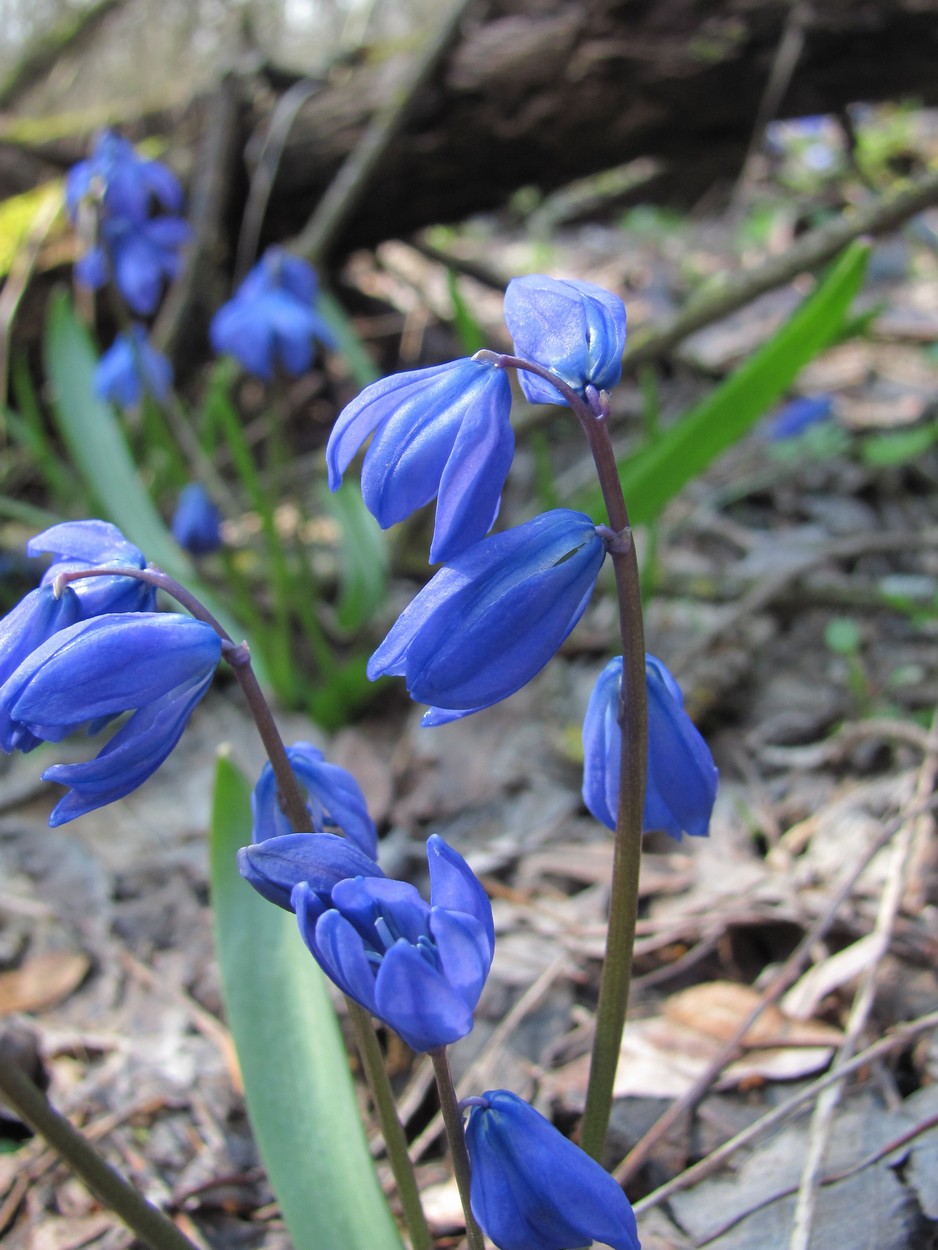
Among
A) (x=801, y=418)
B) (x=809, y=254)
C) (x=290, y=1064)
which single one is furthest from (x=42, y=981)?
(x=801, y=418)

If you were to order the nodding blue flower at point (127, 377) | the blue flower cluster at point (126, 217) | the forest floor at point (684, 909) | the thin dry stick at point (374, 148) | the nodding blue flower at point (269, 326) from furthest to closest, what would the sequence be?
the thin dry stick at point (374, 148) < the nodding blue flower at point (127, 377) < the blue flower cluster at point (126, 217) < the nodding blue flower at point (269, 326) < the forest floor at point (684, 909)

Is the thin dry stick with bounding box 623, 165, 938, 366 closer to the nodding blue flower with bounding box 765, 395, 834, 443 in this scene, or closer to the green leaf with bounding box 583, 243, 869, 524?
the nodding blue flower with bounding box 765, 395, 834, 443

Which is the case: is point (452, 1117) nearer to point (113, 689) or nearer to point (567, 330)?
point (113, 689)

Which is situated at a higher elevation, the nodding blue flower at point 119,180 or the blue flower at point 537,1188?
the nodding blue flower at point 119,180

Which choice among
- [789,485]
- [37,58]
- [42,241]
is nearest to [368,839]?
[789,485]

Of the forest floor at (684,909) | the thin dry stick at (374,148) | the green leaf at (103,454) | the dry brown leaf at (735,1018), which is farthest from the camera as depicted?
the thin dry stick at (374,148)

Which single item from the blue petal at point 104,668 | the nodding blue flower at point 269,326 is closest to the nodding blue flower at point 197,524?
the nodding blue flower at point 269,326

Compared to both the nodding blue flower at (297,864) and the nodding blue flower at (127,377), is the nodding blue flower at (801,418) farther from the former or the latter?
the nodding blue flower at (297,864)
